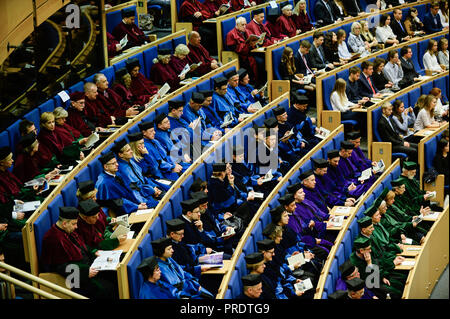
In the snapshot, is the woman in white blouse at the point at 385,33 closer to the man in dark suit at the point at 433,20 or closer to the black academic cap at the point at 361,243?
the man in dark suit at the point at 433,20

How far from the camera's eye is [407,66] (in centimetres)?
846

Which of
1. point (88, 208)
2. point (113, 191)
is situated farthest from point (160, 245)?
point (113, 191)

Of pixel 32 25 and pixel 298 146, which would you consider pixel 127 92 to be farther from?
pixel 298 146

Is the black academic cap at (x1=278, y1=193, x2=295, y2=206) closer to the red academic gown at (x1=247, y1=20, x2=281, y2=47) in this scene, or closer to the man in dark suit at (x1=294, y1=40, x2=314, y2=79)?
the man in dark suit at (x1=294, y1=40, x2=314, y2=79)

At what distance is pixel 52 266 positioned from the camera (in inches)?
184

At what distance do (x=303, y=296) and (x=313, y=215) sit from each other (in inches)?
38.9

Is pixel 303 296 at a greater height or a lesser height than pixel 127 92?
lesser

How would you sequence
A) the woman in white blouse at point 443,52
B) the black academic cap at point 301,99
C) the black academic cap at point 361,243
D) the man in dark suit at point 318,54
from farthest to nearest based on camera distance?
the woman in white blouse at point 443,52 → the man in dark suit at point 318,54 → the black academic cap at point 301,99 → the black academic cap at point 361,243

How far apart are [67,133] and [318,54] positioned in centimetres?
304

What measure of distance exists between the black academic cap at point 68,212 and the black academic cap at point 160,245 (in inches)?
17.9

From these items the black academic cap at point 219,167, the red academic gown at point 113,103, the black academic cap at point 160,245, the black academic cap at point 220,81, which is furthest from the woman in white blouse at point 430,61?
the black academic cap at point 160,245

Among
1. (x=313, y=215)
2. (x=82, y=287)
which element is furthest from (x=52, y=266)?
(x=313, y=215)

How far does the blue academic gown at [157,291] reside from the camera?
14.8ft

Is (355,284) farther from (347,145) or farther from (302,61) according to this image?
(302,61)
